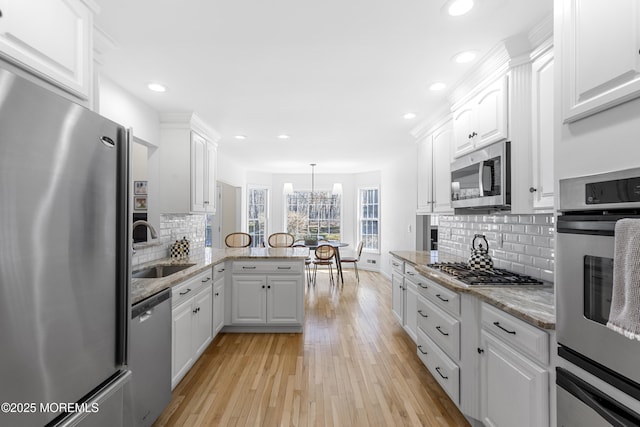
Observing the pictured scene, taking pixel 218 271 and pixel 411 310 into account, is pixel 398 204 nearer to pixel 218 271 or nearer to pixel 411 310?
pixel 411 310

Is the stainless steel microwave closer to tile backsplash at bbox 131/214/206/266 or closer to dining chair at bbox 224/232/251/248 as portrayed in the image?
tile backsplash at bbox 131/214/206/266

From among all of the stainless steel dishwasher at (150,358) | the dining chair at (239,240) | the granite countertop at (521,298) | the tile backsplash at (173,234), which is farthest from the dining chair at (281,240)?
the granite countertop at (521,298)

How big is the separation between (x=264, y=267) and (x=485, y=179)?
2.38m

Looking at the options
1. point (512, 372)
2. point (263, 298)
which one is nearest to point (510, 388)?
point (512, 372)

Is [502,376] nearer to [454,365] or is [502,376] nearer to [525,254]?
[454,365]

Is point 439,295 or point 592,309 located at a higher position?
point 592,309

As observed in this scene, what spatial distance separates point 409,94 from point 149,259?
301 centimetres

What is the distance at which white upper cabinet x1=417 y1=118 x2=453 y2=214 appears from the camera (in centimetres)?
294

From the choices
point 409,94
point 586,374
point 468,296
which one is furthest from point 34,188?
point 409,94

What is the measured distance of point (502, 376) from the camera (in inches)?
61.1

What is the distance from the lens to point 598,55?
1.06 metres

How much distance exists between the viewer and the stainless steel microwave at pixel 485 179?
77.5 inches

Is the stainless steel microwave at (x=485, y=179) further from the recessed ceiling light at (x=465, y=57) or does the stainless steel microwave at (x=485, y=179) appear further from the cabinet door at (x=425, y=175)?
the cabinet door at (x=425, y=175)

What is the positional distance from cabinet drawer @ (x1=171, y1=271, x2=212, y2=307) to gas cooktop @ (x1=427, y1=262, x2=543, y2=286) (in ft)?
6.72
